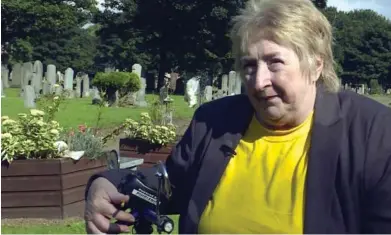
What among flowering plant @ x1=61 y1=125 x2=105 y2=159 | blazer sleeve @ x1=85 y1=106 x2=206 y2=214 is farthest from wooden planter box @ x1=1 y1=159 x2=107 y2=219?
blazer sleeve @ x1=85 y1=106 x2=206 y2=214

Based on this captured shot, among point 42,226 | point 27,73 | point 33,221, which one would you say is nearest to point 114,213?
point 42,226

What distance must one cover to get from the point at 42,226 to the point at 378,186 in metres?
5.46

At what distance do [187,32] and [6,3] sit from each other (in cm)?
1282

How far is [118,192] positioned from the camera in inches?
99.7

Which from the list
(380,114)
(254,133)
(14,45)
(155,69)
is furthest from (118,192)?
(14,45)

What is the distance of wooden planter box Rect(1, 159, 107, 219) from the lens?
287 inches

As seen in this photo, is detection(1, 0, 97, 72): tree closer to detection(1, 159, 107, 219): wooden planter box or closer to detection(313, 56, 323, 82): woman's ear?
detection(1, 159, 107, 219): wooden planter box

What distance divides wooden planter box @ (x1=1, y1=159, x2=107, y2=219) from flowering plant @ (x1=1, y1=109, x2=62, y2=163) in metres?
0.15

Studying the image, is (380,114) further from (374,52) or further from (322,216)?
(374,52)

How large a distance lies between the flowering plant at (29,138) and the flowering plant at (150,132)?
2278mm

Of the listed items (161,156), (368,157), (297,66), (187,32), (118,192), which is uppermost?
(187,32)

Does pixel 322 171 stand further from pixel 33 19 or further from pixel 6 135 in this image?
pixel 33 19

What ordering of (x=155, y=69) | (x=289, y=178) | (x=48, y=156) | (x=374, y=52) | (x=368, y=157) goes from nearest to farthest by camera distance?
(x=368, y=157), (x=289, y=178), (x=48, y=156), (x=155, y=69), (x=374, y=52)

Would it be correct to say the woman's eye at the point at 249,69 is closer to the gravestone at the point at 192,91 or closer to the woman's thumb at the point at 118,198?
the woman's thumb at the point at 118,198
